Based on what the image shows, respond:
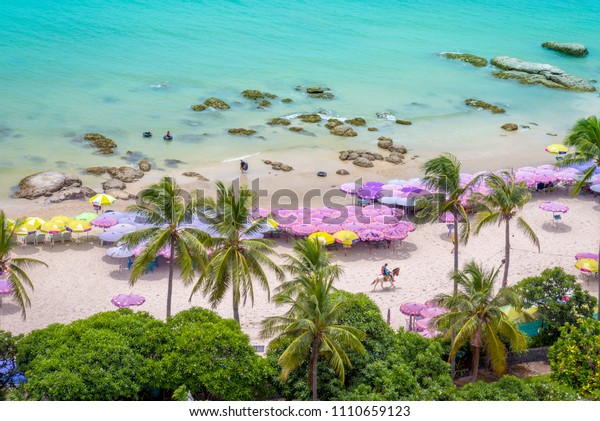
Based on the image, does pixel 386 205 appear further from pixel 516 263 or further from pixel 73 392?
pixel 73 392

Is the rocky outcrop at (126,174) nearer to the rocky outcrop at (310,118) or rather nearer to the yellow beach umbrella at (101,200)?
the yellow beach umbrella at (101,200)

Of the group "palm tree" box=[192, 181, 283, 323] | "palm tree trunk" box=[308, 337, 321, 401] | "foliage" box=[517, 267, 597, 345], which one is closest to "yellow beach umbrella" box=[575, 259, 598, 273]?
"foliage" box=[517, 267, 597, 345]

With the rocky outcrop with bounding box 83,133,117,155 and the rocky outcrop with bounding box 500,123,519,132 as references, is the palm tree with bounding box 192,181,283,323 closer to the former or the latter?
the rocky outcrop with bounding box 83,133,117,155

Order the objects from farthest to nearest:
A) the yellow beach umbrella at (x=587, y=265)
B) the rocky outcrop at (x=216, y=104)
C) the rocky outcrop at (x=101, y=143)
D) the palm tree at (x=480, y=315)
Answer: the rocky outcrop at (x=216, y=104), the rocky outcrop at (x=101, y=143), the yellow beach umbrella at (x=587, y=265), the palm tree at (x=480, y=315)

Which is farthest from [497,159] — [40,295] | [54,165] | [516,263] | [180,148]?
[40,295]

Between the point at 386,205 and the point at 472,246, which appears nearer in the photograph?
the point at 472,246

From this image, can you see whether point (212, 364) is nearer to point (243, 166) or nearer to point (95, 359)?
point (95, 359)

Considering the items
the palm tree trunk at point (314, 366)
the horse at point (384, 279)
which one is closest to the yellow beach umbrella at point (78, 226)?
the horse at point (384, 279)
